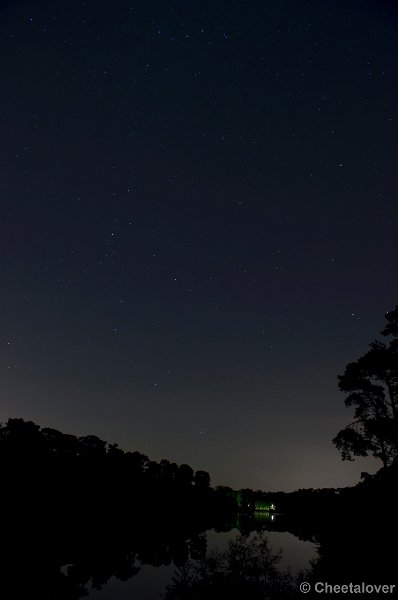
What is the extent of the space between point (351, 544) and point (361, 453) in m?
14.4

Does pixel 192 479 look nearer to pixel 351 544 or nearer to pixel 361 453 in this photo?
pixel 361 453

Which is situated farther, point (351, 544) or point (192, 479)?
point (192, 479)

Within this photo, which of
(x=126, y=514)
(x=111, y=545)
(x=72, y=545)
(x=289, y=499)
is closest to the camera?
(x=72, y=545)

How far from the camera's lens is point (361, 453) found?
2558 cm

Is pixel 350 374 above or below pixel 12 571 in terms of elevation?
above

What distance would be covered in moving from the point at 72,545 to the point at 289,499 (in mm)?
30872

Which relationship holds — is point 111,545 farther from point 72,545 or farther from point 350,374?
point 350,374

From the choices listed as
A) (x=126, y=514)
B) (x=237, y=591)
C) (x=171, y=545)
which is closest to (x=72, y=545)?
(x=171, y=545)

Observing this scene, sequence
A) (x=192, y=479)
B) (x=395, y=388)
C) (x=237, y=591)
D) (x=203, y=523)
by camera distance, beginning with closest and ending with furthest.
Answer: (x=237, y=591)
(x=395, y=388)
(x=203, y=523)
(x=192, y=479)

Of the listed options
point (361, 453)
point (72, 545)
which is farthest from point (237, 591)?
point (361, 453)

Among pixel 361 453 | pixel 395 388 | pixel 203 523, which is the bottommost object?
pixel 203 523
